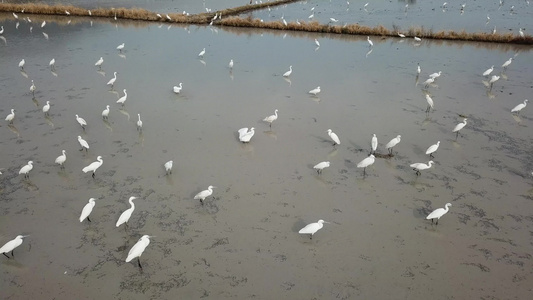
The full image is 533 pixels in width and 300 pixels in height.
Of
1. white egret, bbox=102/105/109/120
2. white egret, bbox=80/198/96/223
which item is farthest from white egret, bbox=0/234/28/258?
white egret, bbox=102/105/109/120

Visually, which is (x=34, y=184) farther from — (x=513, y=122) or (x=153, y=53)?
(x=513, y=122)

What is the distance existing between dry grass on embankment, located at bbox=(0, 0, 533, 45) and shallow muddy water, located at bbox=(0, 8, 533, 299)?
21.7ft

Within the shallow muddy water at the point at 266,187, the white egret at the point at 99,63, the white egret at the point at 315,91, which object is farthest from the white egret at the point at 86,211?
the white egret at the point at 99,63

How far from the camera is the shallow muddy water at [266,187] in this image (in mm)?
6215

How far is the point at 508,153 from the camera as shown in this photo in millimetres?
9797

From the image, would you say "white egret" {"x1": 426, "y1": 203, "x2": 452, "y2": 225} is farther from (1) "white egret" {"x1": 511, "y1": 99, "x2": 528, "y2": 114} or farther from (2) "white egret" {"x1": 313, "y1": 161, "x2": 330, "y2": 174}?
(1) "white egret" {"x1": 511, "y1": 99, "x2": 528, "y2": 114}

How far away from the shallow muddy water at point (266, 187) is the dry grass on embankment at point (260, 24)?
21.7ft

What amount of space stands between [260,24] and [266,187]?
1865 cm

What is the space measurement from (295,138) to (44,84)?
382 inches

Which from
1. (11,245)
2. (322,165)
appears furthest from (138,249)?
(322,165)

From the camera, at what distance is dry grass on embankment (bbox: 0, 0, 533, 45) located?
71.3 feet

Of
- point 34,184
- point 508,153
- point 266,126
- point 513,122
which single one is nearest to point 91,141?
point 34,184

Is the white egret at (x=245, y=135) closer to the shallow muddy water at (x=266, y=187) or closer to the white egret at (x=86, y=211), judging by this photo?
the shallow muddy water at (x=266, y=187)

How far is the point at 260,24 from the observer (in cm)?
2494
